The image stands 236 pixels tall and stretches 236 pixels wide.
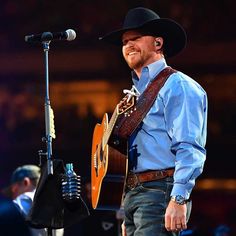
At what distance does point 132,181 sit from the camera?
3551 mm

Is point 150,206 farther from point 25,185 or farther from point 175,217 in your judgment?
point 25,185

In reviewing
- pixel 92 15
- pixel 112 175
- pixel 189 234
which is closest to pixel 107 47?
pixel 92 15

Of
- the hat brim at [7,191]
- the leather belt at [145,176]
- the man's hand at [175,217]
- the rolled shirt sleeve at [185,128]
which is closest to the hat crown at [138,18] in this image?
the rolled shirt sleeve at [185,128]

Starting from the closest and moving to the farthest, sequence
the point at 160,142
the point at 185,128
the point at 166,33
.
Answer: the point at 185,128, the point at 160,142, the point at 166,33

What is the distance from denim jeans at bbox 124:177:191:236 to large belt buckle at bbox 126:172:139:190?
0.07 feet

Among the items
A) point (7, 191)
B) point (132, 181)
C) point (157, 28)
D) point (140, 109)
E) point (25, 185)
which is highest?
point (157, 28)

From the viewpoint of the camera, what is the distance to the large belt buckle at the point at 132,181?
11.6 ft

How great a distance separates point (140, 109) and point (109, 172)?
0.37 meters

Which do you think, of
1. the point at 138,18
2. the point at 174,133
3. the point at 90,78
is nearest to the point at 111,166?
the point at 174,133

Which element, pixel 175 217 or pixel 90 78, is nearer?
pixel 175 217

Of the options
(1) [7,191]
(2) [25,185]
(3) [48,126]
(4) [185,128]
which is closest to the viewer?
(4) [185,128]

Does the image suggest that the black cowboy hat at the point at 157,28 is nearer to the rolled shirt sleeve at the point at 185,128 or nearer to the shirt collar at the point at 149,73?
the shirt collar at the point at 149,73

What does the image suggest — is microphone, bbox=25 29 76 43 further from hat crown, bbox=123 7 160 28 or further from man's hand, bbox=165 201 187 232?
man's hand, bbox=165 201 187 232

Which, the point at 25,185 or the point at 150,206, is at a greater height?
the point at 150,206
